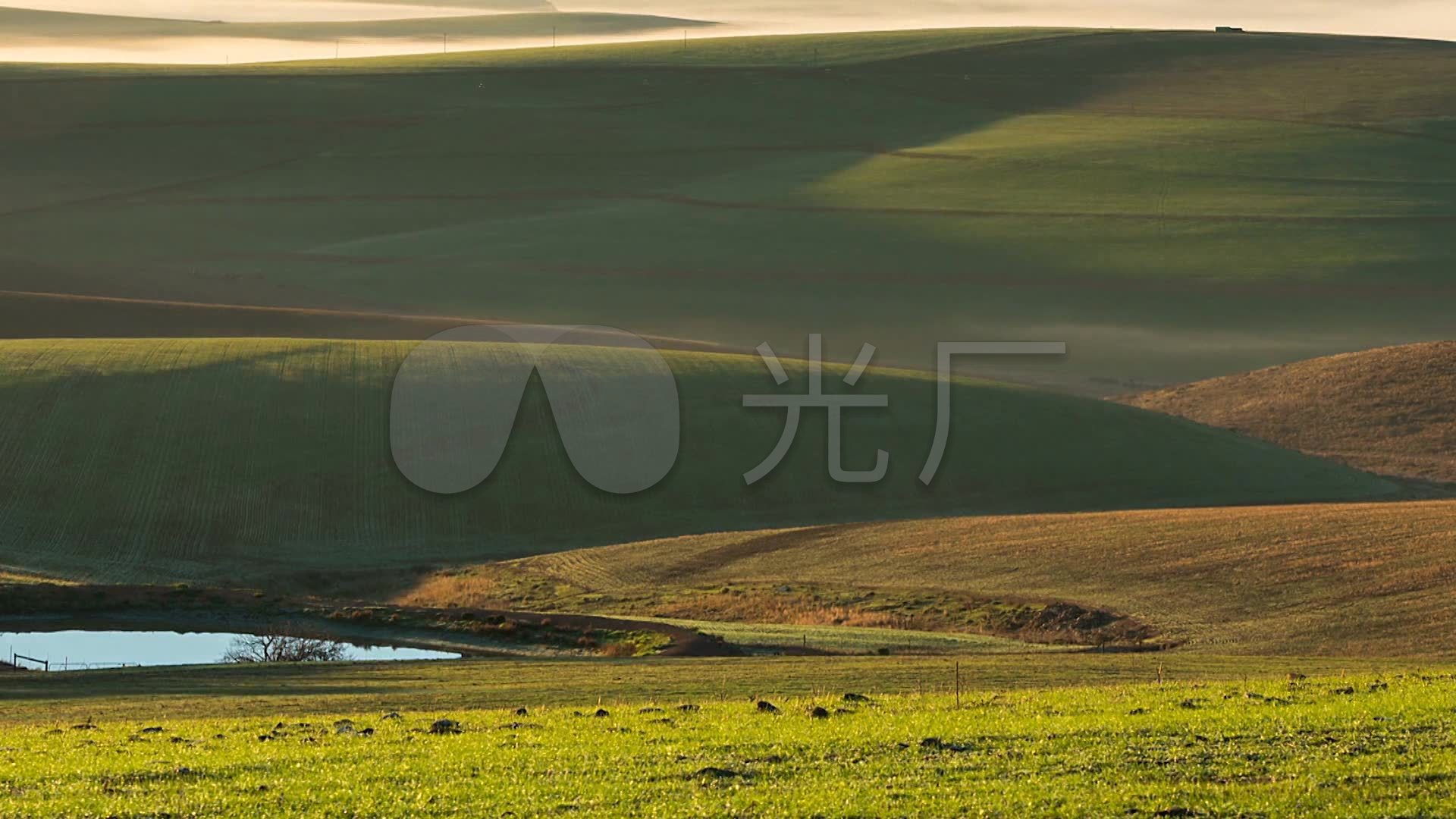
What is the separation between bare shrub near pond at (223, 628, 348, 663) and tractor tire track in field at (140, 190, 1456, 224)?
87.7m

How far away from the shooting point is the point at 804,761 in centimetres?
1523

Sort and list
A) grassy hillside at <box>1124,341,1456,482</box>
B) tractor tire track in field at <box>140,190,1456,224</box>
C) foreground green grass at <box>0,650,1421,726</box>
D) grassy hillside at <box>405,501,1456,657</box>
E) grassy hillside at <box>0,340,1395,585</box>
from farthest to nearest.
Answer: tractor tire track in field at <box>140,190,1456,224</box>, grassy hillside at <box>1124,341,1456,482</box>, grassy hillside at <box>0,340,1395,585</box>, grassy hillside at <box>405,501,1456,657</box>, foreground green grass at <box>0,650,1421,726</box>

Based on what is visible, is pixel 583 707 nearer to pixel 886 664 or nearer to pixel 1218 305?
pixel 886 664

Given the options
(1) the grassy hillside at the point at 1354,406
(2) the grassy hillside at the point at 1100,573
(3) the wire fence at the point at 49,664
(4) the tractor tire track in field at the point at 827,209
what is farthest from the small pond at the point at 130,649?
(4) the tractor tire track in field at the point at 827,209

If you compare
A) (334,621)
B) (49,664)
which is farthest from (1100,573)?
(49,664)

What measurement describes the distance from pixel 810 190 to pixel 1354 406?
5716cm

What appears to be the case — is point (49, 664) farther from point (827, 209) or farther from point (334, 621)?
point (827, 209)

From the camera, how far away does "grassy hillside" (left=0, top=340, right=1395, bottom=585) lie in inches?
1953

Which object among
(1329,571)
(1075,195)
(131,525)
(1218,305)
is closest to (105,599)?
(131,525)

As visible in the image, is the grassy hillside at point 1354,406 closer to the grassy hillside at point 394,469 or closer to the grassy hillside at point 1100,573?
the grassy hillside at point 394,469

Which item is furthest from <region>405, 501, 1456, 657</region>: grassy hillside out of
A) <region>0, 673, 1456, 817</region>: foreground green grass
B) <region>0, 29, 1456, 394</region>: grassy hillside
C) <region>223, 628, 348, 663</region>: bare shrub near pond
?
<region>0, 29, 1456, 394</region>: grassy hillside

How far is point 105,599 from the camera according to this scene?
129 feet

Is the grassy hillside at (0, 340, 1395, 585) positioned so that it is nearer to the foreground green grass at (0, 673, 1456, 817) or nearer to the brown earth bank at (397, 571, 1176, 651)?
the brown earth bank at (397, 571, 1176, 651)

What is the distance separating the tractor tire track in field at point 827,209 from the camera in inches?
4624
